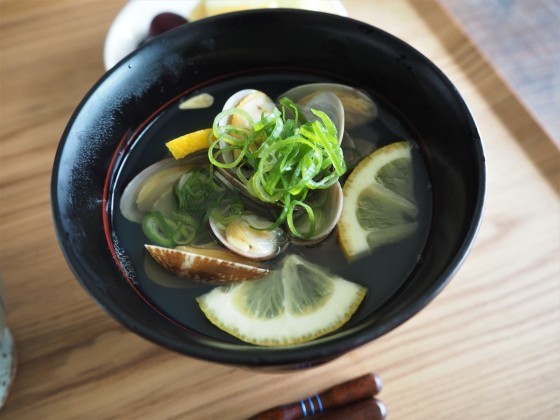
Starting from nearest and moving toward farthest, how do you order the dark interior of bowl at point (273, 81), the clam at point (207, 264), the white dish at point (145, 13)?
the dark interior of bowl at point (273, 81) → the clam at point (207, 264) → the white dish at point (145, 13)

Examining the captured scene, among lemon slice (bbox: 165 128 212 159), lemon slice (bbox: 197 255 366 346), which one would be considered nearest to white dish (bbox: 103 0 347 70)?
lemon slice (bbox: 165 128 212 159)

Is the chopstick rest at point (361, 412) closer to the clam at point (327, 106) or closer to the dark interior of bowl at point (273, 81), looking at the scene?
the dark interior of bowl at point (273, 81)

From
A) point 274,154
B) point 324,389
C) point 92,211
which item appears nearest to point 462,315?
point 324,389

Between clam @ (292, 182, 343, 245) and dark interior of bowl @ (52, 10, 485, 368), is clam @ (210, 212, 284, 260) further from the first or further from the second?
dark interior of bowl @ (52, 10, 485, 368)

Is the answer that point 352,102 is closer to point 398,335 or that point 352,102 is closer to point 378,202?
point 378,202

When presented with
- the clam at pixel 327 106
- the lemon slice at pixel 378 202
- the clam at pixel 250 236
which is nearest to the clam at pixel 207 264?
the clam at pixel 250 236

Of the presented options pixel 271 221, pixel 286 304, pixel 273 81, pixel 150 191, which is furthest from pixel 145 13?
pixel 286 304

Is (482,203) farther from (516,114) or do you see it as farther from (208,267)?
(516,114)
